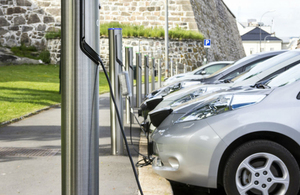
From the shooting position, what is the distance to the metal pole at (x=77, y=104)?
68.5 inches

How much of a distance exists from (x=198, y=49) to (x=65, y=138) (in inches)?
1156

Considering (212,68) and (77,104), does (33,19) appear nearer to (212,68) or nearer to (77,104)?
(212,68)

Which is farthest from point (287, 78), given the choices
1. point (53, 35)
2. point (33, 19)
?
point (33, 19)

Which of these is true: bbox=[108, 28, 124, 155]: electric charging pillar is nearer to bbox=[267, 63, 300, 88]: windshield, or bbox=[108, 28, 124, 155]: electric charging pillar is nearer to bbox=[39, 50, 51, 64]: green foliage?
bbox=[267, 63, 300, 88]: windshield

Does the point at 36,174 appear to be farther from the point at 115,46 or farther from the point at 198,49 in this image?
the point at 198,49

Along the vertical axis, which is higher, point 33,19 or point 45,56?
point 33,19

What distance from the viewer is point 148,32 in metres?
29.0

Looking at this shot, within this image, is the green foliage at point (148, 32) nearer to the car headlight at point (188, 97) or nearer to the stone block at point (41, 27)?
the stone block at point (41, 27)

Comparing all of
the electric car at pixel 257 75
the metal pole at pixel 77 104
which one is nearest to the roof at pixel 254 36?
the electric car at pixel 257 75

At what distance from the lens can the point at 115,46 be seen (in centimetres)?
545

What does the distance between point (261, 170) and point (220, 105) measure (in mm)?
710

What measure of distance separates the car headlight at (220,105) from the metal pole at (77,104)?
81.2 inches

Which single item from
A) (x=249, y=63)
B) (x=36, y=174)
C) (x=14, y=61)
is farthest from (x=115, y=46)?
(x=14, y=61)

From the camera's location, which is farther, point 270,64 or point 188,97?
point 270,64
